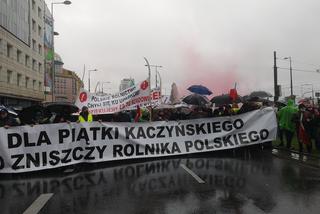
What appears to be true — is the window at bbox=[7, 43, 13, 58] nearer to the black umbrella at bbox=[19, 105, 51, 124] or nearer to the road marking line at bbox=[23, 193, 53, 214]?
the black umbrella at bbox=[19, 105, 51, 124]

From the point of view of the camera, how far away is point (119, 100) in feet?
46.3

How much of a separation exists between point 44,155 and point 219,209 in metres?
5.36

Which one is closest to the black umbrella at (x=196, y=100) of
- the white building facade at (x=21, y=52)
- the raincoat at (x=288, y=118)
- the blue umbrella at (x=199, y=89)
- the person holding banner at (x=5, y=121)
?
the blue umbrella at (x=199, y=89)

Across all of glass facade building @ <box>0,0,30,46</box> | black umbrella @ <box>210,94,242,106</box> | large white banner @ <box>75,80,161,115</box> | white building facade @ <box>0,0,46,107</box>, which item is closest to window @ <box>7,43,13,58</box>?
white building facade @ <box>0,0,46,107</box>

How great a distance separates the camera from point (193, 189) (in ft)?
24.2

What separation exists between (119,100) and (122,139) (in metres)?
3.25

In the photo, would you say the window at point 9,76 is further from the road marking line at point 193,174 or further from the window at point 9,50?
the road marking line at point 193,174

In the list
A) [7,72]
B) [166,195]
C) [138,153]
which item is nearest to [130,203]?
[166,195]

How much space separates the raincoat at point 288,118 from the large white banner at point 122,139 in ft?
3.24

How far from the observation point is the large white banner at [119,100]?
44.9ft

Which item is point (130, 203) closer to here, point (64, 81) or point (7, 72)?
point (7, 72)

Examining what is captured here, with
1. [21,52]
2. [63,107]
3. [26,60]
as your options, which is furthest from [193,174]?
[26,60]

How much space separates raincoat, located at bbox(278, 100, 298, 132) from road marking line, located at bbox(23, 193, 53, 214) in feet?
28.6

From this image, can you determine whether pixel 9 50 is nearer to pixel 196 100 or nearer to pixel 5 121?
pixel 196 100
